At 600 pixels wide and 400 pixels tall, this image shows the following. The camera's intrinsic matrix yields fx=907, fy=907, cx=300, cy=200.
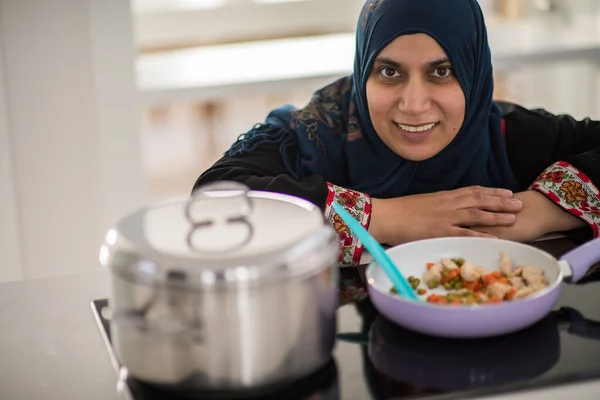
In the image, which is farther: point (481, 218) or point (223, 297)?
point (481, 218)

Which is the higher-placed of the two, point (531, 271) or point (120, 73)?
point (120, 73)

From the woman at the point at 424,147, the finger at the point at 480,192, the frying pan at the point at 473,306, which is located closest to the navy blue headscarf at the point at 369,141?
the woman at the point at 424,147

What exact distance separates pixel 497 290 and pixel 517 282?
53 mm

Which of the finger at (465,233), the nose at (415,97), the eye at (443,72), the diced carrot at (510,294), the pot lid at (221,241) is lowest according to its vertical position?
the finger at (465,233)

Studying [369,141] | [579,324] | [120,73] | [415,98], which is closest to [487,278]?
[579,324]

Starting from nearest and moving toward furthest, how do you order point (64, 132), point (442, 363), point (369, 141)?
1. point (442, 363)
2. point (369, 141)
3. point (64, 132)

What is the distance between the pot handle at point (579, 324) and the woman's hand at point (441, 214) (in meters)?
0.37

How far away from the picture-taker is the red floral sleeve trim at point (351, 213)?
133cm

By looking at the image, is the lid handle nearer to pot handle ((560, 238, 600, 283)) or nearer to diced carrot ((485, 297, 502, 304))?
diced carrot ((485, 297, 502, 304))

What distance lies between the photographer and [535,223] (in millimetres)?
1421

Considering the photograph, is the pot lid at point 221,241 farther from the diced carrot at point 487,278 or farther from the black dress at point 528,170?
the black dress at point 528,170

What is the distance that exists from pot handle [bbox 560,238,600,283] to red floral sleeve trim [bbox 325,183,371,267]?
34 centimetres

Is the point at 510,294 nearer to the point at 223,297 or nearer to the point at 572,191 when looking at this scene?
the point at 223,297

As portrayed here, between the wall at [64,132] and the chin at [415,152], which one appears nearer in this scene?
the chin at [415,152]
